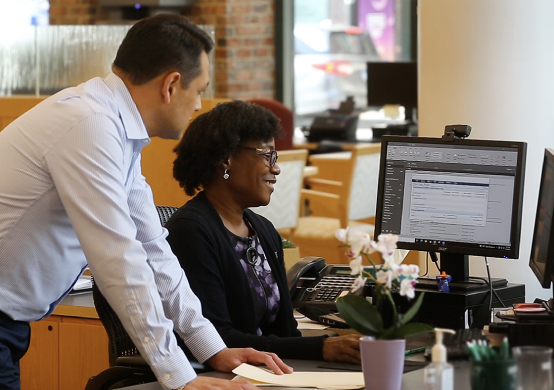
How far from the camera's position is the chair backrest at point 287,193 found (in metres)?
5.65

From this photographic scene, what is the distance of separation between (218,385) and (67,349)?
143cm

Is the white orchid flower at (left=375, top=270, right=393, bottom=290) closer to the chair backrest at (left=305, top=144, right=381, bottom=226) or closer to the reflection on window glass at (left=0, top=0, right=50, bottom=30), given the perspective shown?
the chair backrest at (left=305, top=144, right=381, bottom=226)

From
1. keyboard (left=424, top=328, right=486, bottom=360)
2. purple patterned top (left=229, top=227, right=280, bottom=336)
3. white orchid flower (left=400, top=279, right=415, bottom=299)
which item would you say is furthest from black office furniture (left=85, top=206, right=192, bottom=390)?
white orchid flower (left=400, top=279, right=415, bottom=299)

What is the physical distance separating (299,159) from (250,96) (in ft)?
7.33

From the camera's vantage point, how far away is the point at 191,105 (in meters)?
2.10

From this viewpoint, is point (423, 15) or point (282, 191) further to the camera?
point (282, 191)

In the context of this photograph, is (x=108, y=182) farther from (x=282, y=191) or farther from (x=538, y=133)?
(x=282, y=191)

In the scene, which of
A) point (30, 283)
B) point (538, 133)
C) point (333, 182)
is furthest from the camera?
point (333, 182)

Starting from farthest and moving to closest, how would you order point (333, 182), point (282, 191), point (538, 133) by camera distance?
point (333, 182) → point (282, 191) → point (538, 133)

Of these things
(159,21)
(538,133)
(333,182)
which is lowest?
(333,182)

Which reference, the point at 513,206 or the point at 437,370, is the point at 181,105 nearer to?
the point at 437,370

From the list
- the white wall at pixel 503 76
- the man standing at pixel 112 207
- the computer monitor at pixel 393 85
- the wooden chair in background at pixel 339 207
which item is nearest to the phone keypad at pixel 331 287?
the man standing at pixel 112 207

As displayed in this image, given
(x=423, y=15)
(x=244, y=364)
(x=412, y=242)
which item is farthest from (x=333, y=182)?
(x=244, y=364)

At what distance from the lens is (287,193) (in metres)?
5.78
